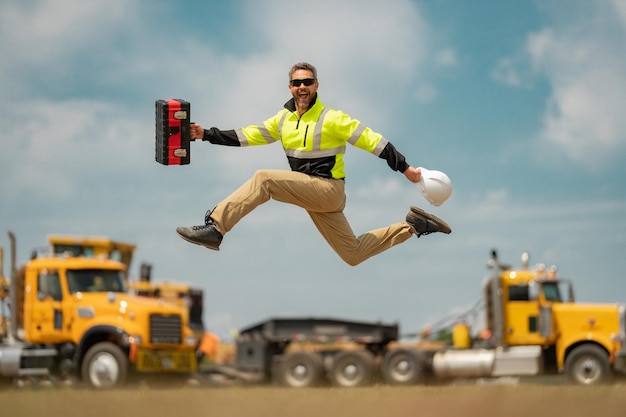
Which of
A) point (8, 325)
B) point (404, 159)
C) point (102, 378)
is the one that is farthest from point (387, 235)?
point (8, 325)

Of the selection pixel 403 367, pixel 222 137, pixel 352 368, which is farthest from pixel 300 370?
pixel 222 137

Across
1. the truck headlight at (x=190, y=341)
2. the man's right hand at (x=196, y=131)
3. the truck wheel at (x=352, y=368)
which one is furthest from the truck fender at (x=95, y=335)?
the man's right hand at (x=196, y=131)

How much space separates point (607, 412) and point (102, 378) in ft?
52.1

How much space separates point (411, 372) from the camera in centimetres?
3216

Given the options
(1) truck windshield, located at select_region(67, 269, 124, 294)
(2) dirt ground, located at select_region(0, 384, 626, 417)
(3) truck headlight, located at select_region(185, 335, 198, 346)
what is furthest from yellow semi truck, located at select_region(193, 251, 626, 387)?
(2) dirt ground, located at select_region(0, 384, 626, 417)

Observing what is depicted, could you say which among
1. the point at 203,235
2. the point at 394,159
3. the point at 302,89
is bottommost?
the point at 203,235

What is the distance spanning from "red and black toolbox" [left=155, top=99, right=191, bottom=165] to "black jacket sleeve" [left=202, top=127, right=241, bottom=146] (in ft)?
2.34

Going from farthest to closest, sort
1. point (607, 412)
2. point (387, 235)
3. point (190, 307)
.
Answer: point (190, 307)
point (607, 412)
point (387, 235)

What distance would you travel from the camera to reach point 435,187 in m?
7.82

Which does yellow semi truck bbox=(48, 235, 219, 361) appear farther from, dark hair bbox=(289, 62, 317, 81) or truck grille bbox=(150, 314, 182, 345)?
dark hair bbox=(289, 62, 317, 81)

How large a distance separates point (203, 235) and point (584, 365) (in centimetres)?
2379

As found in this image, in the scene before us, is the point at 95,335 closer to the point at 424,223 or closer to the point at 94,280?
the point at 94,280

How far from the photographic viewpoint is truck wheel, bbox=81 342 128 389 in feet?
87.5

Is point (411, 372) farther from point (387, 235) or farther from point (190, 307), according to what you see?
point (387, 235)
